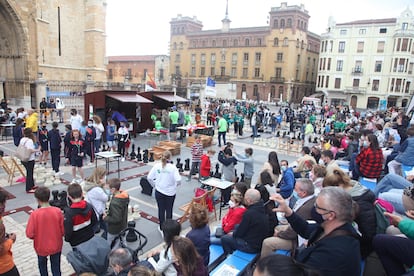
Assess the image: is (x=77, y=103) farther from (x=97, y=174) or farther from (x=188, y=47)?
(x=188, y=47)

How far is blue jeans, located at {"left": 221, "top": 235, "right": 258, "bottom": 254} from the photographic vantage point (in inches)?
171

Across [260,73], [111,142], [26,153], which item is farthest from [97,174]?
[260,73]

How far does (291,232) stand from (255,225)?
0.52 m

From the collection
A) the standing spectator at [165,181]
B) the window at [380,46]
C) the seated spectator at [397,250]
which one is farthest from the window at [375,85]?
the seated spectator at [397,250]

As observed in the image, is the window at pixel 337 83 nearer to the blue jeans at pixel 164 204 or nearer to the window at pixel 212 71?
the window at pixel 212 71

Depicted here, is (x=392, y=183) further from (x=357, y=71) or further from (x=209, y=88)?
(x=357, y=71)

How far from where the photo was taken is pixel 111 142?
1204 centimetres

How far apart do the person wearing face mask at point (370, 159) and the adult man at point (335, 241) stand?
515cm

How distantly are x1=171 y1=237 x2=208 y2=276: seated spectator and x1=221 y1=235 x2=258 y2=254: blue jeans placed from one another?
4.78 ft

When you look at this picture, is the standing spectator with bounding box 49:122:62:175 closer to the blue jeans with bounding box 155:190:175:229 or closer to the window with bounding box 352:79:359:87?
the blue jeans with bounding box 155:190:175:229

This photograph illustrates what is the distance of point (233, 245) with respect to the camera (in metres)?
4.58

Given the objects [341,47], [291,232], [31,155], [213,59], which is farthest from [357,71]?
[291,232]

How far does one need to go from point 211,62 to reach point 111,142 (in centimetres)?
5495

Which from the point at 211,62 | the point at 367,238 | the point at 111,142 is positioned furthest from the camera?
the point at 211,62
